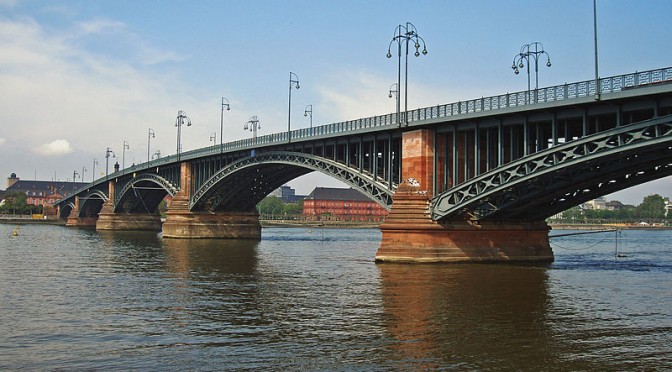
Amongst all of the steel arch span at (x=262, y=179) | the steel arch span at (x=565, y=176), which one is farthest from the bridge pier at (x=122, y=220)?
the steel arch span at (x=565, y=176)

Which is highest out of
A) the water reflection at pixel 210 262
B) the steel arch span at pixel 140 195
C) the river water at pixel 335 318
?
the steel arch span at pixel 140 195

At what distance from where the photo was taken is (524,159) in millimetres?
40250

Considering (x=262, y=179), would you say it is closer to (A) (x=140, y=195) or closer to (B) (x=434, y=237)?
(B) (x=434, y=237)

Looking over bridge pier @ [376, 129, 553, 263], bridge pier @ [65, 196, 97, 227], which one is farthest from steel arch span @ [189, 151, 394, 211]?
bridge pier @ [65, 196, 97, 227]

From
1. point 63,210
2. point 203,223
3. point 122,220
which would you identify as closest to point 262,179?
point 203,223

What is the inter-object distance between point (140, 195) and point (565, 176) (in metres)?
90.5

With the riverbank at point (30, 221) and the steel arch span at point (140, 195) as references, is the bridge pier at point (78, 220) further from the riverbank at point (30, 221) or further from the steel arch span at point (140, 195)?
the steel arch span at point (140, 195)

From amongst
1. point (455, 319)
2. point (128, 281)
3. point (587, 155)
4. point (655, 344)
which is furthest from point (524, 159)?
point (128, 281)

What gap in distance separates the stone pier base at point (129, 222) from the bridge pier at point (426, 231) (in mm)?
84897

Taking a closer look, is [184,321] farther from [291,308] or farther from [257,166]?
[257,166]

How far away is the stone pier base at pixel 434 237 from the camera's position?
4666cm

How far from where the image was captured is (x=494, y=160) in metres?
47.0

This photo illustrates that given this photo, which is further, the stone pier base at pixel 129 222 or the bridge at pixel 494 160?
the stone pier base at pixel 129 222

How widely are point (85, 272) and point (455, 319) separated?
85.3ft
